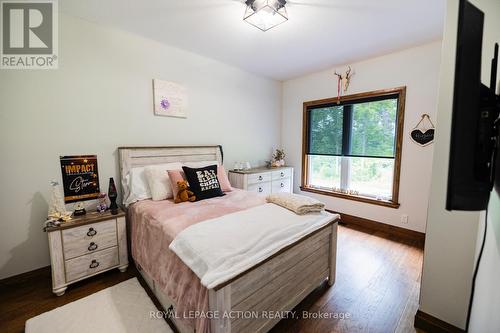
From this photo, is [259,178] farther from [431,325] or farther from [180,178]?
[431,325]

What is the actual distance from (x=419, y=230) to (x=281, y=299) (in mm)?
2425

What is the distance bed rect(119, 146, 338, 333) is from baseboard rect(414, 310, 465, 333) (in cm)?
62

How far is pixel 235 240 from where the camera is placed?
127cm

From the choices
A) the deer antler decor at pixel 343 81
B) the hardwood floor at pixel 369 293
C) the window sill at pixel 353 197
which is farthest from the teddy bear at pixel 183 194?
the deer antler decor at pixel 343 81

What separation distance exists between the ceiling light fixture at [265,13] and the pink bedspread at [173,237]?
1.75m

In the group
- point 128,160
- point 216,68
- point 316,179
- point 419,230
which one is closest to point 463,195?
point 128,160

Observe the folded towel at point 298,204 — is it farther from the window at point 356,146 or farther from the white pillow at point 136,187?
the window at point 356,146

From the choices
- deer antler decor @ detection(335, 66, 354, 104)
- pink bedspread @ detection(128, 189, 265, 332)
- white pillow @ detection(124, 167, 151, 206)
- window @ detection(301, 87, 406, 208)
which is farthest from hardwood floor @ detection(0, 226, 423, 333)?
deer antler decor @ detection(335, 66, 354, 104)

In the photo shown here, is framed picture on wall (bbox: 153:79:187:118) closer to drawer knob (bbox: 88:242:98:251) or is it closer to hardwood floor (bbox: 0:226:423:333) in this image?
drawer knob (bbox: 88:242:98:251)

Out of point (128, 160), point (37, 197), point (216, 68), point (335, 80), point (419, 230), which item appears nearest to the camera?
point (37, 197)

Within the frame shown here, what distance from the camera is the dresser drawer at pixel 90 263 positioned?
5.89ft

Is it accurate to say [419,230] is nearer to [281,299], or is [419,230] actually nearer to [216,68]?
[281,299]

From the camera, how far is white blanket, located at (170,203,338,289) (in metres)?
1.12

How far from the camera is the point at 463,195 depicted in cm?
58
